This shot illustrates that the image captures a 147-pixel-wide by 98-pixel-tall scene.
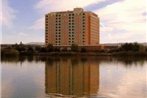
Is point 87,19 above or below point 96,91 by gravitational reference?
above

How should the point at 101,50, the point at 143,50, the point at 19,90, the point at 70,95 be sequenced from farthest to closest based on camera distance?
the point at 101,50, the point at 143,50, the point at 19,90, the point at 70,95

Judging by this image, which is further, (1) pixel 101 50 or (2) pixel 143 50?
(1) pixel 101 50

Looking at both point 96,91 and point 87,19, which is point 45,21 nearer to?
point 87,19

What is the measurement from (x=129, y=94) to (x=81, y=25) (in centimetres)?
1982

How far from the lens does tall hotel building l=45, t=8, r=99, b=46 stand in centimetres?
2412

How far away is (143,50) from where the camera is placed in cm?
1881

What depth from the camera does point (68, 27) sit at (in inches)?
956

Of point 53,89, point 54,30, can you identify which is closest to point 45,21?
point 54,30

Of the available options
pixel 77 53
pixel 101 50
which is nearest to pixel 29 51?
pixel 77 53

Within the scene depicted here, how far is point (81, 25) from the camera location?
24.2 m

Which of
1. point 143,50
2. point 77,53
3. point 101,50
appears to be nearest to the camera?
point 143,50

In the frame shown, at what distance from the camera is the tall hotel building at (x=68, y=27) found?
79.2 ft

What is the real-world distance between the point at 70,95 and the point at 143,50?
1497 cm

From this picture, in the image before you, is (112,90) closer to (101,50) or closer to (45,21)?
(101,50)
